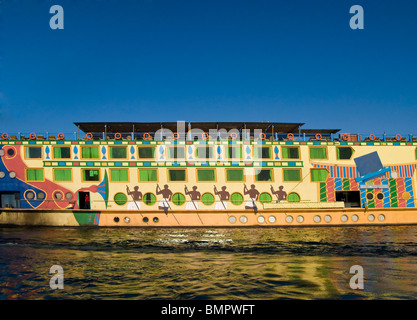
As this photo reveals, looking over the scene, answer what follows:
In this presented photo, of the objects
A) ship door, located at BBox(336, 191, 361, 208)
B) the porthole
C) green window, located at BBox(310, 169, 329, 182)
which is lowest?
the porthole

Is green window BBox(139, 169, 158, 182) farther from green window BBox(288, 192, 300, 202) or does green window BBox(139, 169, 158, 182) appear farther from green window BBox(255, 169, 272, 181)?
green window BBox(288, 192, 300, 202)

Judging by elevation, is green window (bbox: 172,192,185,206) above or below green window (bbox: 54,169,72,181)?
below

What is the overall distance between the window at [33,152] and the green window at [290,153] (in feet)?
58.9

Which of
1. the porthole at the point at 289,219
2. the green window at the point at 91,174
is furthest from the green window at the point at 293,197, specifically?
the green window at the point at 91,174

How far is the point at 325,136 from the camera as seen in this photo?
2338 cm

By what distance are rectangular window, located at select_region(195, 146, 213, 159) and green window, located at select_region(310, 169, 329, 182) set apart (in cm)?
773

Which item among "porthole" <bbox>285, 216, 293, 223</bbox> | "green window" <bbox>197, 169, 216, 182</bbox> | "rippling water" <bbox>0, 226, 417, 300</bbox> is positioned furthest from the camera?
"green window" <bbox>197, 169, 216, 182</bbox>

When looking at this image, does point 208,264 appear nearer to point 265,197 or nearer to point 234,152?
point 265,197

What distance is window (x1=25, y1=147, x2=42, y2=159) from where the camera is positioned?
2080 cm

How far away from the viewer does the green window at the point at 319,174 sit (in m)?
21.6

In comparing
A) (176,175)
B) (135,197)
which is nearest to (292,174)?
(176,175)

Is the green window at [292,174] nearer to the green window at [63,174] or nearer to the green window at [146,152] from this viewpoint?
the green window at [146,152]

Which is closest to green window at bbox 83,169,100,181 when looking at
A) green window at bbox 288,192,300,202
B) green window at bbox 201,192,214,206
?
green window at bbox 201,192,214,206

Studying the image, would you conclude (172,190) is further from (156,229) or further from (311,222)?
(311,222)
